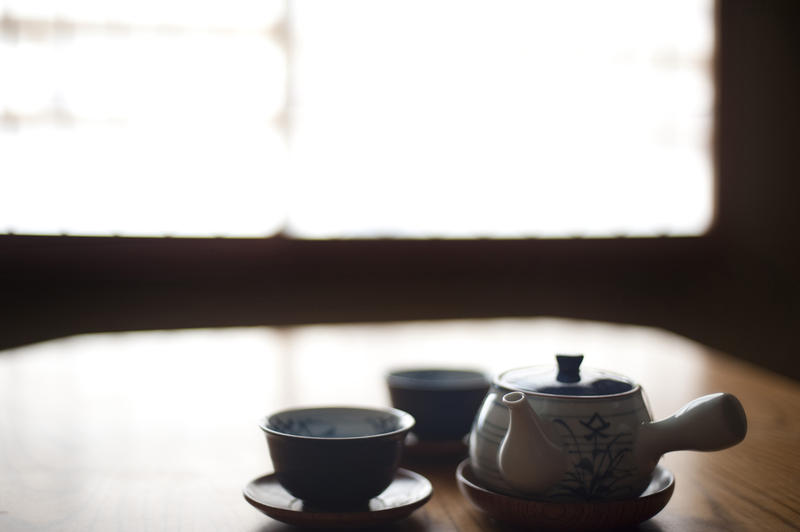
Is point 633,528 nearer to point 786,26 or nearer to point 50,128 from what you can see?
point 50,128

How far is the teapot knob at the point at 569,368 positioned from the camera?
0.68 m

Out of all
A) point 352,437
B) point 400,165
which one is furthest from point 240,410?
point 400,165

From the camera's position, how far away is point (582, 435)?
2.08ft

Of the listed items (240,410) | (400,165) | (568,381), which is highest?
(400,165)

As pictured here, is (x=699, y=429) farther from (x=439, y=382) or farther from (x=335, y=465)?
(x=439, y=382)

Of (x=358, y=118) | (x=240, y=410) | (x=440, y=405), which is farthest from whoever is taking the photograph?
(x=358, y=118)

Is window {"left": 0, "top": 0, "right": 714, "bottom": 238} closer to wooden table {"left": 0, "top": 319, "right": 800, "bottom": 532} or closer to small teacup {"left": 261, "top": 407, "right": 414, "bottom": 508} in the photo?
wooden table {"left": 0, "top": 319, "right": 800, "bottom": 532}

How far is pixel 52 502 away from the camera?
73cm

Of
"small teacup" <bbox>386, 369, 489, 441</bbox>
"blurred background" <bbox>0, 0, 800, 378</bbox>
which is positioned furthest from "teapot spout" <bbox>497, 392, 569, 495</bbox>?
"blurred background" <bbox>0, 0, 800, 378</bbox>

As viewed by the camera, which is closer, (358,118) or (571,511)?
(571,511)

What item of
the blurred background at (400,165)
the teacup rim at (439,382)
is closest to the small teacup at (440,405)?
the teacup rim at (439,382)

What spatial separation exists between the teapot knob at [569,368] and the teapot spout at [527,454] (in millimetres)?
76

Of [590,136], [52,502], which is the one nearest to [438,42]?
[590,136]

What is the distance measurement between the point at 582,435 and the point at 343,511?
195 millimetres
